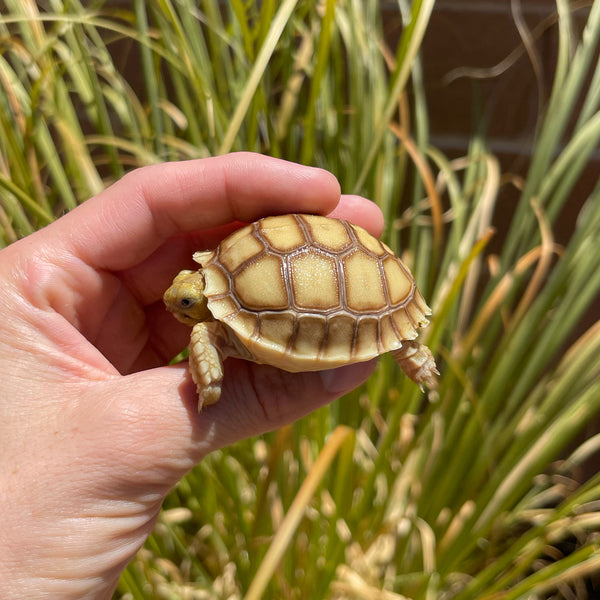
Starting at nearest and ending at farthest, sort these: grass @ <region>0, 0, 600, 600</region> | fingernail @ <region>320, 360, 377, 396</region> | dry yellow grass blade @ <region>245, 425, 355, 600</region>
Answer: dry yellow grass blade @ <region>245, 425, 355, 600</region> → fingernail @ <region>320, 360, 377, 396</region> → grass @ <region>0, 0, 600, 600</region>

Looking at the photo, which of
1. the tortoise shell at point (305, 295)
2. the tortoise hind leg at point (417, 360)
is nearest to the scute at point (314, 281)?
the tortoise shell at point (305, 295)

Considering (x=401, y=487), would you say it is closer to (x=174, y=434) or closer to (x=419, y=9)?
(x=174, y=434)

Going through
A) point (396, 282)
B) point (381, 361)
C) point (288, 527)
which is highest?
point (396, 282)

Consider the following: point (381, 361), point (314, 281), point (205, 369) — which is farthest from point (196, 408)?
point (381, 361)

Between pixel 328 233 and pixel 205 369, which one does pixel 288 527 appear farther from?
pixel 328 233

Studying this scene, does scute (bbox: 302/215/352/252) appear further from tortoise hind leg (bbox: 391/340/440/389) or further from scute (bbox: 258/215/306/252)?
tortoise hind leg (bbox: 391/340/440/389)

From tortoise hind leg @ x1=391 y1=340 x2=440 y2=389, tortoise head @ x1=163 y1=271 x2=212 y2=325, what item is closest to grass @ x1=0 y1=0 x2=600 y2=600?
tortoise hind leg @ x1=391 y1=340 x2=440 y2=389
